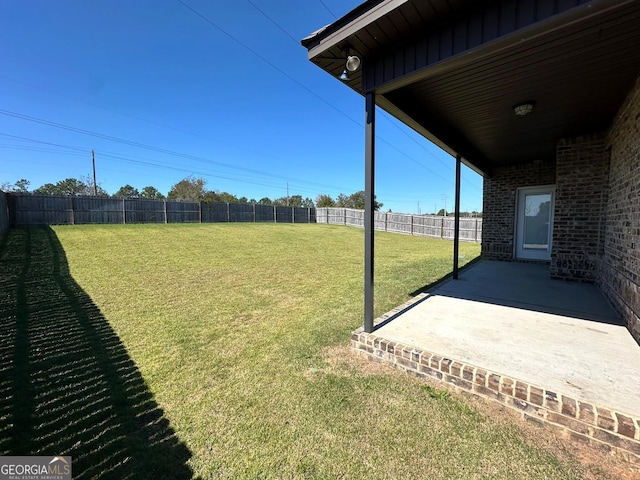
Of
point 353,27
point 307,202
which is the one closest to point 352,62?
point 353,27

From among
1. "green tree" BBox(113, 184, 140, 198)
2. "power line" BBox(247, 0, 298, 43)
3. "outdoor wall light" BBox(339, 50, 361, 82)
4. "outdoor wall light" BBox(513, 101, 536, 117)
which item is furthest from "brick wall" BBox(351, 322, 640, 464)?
"green tree" BBox(113, 184, 140, 198)

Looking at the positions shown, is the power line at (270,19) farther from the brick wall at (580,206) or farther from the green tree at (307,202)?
the green tree at (307,202)

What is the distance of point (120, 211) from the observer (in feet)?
55.9

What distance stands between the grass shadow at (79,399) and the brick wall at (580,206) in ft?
22.7

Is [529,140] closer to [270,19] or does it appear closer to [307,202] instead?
[270,19]

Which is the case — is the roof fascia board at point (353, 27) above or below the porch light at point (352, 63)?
above

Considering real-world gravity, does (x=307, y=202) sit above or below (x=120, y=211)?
above

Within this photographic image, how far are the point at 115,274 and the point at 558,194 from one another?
31.0 ft

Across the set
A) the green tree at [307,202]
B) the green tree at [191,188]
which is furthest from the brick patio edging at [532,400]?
the green tree at [307,202]

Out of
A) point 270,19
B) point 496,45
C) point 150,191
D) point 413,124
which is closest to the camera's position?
point 496,45

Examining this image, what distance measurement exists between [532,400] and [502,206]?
749 cm

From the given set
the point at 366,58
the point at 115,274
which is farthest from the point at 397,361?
the point at 115,274

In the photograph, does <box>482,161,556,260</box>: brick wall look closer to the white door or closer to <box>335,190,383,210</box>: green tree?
the white door

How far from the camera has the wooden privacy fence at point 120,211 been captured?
14.1m
